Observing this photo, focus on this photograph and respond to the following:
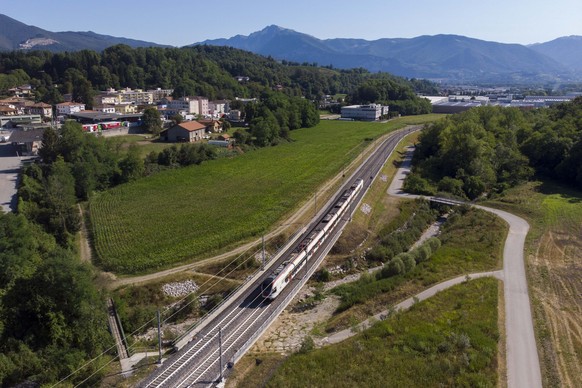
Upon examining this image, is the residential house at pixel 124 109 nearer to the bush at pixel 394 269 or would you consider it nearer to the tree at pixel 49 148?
the tree at pixel 49 148

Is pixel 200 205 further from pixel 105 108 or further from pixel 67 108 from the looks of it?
pixel 67 108

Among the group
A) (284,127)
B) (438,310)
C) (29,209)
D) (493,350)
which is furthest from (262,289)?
(284,127)

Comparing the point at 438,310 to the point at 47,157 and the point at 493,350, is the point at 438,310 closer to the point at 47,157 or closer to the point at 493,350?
the point at 493,350

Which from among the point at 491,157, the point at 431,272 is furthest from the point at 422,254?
the point at 491,157

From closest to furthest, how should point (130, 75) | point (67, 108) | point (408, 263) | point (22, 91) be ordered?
point (408, 263) < point (67, 108) < point (22, 91) < point (130, 75)

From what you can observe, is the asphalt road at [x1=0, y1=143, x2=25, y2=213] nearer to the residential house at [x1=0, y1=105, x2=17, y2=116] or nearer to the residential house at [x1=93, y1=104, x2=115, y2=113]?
the residential house at [x1=0, y1=105, x2=17, y2=116]

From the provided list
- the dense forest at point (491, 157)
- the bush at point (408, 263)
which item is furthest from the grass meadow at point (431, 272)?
the dense forest at point (491, 157)

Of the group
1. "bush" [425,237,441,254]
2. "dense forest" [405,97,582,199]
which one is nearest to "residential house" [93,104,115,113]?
"dense forest" [405,97,582,199]
